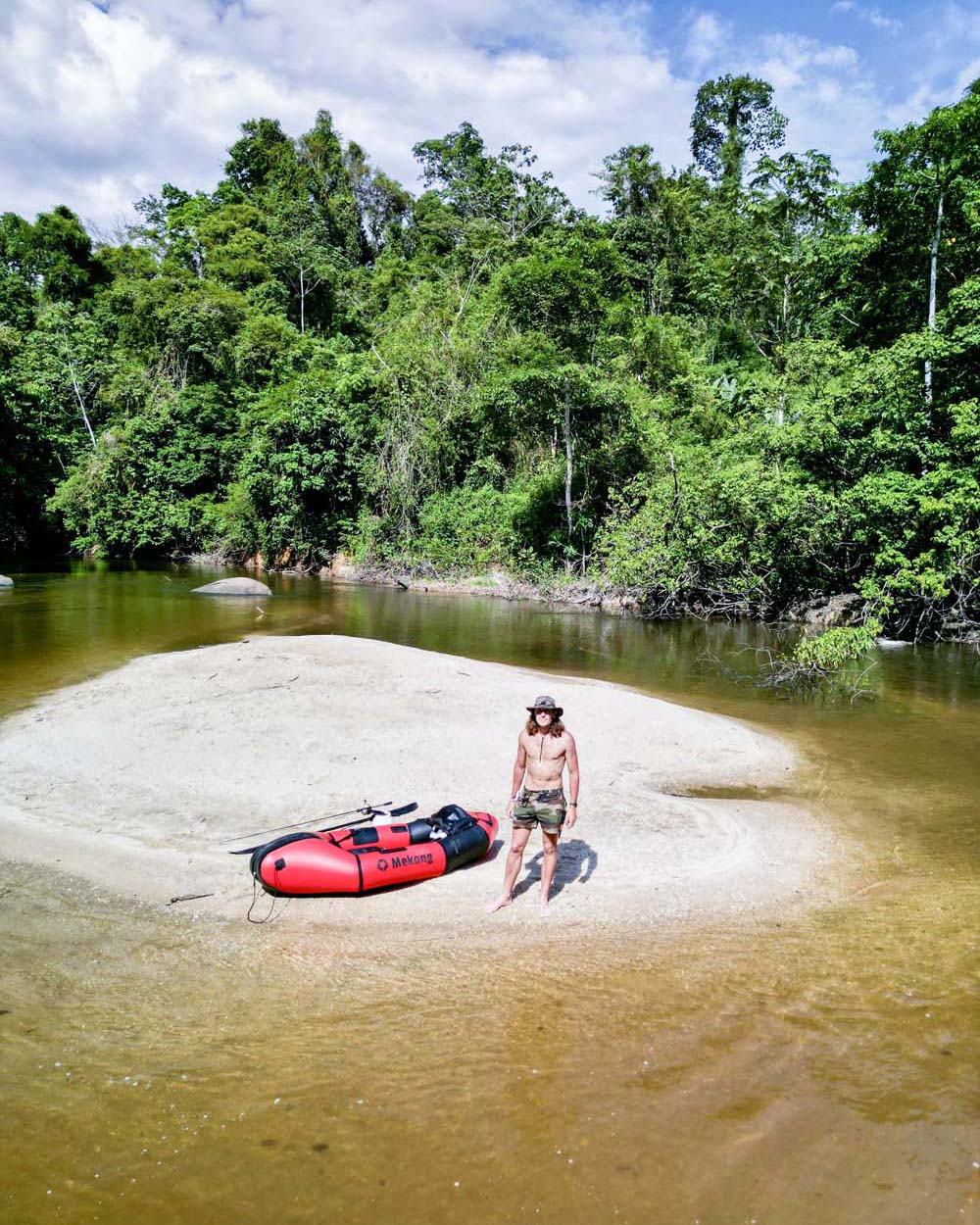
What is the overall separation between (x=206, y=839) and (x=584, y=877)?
3.84 m

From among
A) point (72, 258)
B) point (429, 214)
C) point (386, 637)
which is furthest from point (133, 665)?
point (72, 258)

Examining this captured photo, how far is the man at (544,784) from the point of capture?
670 cm

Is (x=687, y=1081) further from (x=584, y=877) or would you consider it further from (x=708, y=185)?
(x=708, y=185)

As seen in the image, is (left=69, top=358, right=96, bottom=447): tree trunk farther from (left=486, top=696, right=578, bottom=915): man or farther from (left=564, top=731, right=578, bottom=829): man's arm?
(left=564, top=731, right=578, bottom=829): man's arm

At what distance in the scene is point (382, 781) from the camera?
377 inches

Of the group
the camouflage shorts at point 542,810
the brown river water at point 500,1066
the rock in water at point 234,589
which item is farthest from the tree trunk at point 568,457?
the camouflage shorts at point 542,810

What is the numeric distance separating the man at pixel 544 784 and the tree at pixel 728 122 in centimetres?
5452

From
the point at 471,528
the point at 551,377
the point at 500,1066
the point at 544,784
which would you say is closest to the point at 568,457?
the point at 551,377

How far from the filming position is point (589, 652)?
1997 cm

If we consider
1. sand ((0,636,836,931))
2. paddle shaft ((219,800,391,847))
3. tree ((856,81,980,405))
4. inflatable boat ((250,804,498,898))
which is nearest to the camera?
inflatable boat ((250,804,498,898))

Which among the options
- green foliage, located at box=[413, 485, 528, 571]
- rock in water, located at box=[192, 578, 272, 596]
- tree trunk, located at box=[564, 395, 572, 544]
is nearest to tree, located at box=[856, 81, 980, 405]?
tree trunk, located at box=[564, 395, 572, 544]

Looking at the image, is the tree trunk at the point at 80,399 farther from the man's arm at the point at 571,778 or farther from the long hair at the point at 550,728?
the man's arm at the point at 571,778

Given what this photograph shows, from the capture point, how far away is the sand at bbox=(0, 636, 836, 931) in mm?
7234

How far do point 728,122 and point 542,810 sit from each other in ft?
202
